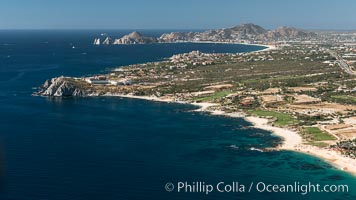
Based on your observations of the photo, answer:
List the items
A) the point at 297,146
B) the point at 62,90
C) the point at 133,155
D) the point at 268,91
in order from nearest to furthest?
the point at 133,155 < the point at 297,146 < the point at 268,91 < the point at 62,90

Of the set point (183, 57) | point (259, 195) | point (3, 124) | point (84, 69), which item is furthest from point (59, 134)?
point (183, 57)

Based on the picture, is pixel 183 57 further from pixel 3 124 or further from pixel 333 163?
pixel 333 163

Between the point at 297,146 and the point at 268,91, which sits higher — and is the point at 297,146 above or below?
below

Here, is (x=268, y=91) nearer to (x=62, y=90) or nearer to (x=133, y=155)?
(x=62, y=90)

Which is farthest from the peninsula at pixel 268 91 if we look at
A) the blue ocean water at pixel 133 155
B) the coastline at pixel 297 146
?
the blue ocean water at pixel 133 155

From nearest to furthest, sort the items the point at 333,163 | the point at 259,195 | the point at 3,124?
1. the point at 259,195
2. the point at 333,163
3. the point at 3,124

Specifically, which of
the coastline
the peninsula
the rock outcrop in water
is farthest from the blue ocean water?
the rock outcrop in water

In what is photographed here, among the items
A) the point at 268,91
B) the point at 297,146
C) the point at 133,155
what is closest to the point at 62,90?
the point at 268,91
